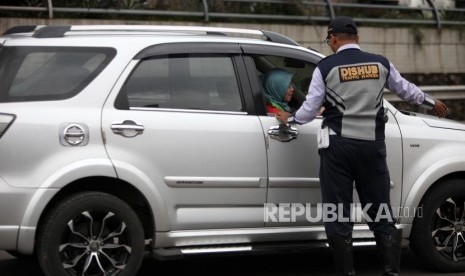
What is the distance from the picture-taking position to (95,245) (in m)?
5.32

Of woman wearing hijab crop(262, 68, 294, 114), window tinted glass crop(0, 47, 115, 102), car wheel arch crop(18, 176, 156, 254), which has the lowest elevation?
car wheel arch crop(18, 176, 156, 254)

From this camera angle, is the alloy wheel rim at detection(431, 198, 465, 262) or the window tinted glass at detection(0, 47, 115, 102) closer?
the window tinted glass at detection(0, 47, 115, 102)

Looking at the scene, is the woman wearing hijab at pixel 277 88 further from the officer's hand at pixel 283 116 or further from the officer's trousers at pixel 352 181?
the officer's trousers at pixel 352 181

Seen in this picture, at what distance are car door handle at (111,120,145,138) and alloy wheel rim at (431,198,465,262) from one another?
2.37 metres

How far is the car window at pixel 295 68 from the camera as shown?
605 cm

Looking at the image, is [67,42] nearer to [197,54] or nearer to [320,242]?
[197,54]

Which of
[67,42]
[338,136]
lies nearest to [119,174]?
[67,42]

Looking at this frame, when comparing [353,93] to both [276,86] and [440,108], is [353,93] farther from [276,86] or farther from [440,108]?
[440,108]

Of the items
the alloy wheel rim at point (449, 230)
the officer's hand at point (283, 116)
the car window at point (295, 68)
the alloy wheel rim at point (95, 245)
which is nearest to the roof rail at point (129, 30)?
the car window at point (295, 68)

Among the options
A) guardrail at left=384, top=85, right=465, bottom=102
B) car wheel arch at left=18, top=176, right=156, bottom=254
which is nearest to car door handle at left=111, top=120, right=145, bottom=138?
car wheel arch at left=18, top=176, right=156, bottom=254

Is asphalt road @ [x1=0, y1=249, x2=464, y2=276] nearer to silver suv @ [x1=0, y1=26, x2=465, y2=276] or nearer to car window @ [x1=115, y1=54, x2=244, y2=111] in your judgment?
→ silver suv @ [x1=0, y1=26, x2=465, y2=276]

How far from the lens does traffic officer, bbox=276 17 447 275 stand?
5559 millimetres

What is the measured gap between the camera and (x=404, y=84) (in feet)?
19.4

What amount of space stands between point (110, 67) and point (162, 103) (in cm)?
42
